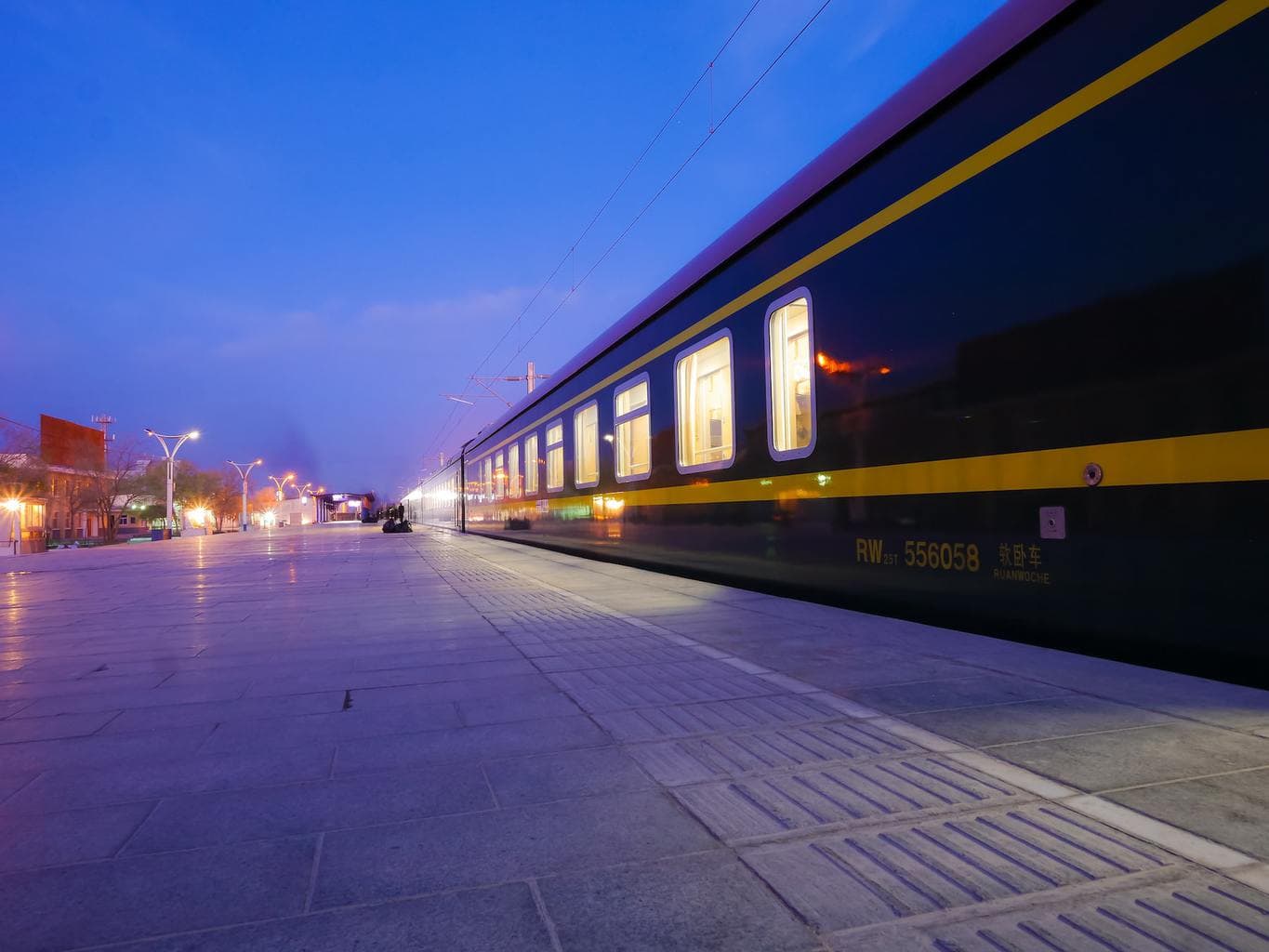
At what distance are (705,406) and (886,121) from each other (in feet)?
12.6

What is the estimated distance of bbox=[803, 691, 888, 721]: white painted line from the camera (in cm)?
365

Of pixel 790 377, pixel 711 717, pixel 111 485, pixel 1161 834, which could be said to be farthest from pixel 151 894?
pixel 111 485

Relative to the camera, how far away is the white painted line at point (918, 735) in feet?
10.3

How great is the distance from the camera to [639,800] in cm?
270

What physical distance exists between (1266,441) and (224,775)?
4469mm

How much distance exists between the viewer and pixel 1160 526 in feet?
12.2

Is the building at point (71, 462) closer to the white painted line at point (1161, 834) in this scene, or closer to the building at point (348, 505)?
the building at point (348, 505)

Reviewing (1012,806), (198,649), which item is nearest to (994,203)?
(1012,806)

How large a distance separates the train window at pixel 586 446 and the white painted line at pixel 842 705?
9.17 metres

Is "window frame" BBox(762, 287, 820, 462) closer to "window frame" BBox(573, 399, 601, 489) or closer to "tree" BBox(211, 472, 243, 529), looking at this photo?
"window frame" BBox(573, 399, 601, 489)

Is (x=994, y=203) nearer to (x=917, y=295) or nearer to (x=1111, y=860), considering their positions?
(x=917, y=295)

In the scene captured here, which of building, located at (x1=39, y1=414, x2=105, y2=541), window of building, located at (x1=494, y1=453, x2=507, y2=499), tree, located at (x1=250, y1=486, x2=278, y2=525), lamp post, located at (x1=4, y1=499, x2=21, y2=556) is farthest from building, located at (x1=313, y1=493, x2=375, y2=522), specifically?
window of building, located at (x1=494, y1=453, x2=507, y2=499)

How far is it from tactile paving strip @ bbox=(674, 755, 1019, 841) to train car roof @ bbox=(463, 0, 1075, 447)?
13.1 feet

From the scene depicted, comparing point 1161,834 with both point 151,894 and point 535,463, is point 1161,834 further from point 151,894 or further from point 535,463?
point 535,463
